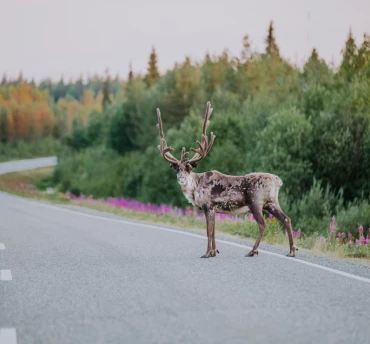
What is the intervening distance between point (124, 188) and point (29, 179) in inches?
831

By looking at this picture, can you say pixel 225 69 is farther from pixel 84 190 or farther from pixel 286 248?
pixel 286 248

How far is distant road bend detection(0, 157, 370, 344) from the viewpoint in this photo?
6.35 metres

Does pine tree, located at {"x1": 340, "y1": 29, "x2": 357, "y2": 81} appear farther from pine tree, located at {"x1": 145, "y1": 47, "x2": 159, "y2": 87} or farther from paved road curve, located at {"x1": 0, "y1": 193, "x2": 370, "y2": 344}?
pine tree, located at {"x1": 145, "y1": 47, "x2": 159, "y2": 87}

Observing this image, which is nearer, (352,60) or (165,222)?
(165,222)

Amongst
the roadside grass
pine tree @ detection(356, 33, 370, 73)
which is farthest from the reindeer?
pine tree @ detection(356, 33, 370, 73)

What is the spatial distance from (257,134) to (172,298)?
39123 millimetres

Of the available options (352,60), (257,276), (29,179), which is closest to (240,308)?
(257,276)

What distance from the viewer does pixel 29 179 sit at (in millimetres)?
92125

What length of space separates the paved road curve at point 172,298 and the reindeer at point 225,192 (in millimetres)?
557

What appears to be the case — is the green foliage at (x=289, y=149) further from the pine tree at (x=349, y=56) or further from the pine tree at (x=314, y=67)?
the pine tree at (x=314, y=67)

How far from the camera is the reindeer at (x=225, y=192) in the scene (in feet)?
37.8

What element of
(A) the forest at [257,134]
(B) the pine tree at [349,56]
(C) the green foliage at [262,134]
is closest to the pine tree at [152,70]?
(A) the forest at [257,134]

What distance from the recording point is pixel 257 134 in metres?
46.8

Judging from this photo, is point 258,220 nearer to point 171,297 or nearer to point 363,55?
point 171,297
